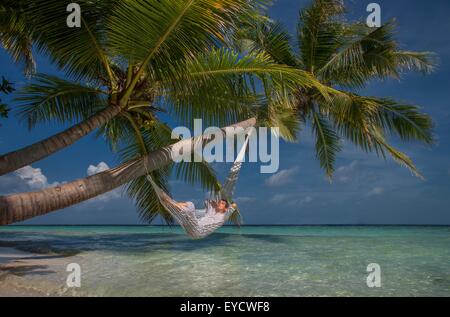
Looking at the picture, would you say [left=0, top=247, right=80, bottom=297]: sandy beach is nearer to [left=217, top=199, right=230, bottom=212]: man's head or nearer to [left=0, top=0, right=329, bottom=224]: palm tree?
[left=0, top=0, right=329, bottom=224]: palm tree

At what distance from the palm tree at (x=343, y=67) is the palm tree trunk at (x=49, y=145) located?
4.05 metres

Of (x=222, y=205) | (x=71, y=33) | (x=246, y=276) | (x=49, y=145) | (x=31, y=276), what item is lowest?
(x=246, y=276)

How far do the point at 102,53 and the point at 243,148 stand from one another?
6.35 ft

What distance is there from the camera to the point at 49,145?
12.6 feet

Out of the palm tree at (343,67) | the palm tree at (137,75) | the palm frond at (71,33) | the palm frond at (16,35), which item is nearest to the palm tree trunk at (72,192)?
the palm tree at (137,75)

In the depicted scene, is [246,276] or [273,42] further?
[273,42]

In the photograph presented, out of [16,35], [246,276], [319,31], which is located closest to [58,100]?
[16,35]

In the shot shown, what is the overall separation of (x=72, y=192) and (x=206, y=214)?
1648 mm

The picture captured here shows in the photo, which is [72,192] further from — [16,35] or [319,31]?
[319,31]

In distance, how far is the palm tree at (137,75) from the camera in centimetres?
369

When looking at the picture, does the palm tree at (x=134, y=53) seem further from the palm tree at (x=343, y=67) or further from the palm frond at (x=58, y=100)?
the palm tree at (x=343, y=67)

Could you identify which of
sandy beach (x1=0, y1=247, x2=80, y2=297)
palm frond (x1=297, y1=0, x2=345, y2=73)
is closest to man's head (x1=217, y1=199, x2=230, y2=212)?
sandy beach (x1=0, y1=247, x2=80, y2=297)

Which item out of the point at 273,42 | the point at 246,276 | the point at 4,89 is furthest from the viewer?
the point at 273,42
